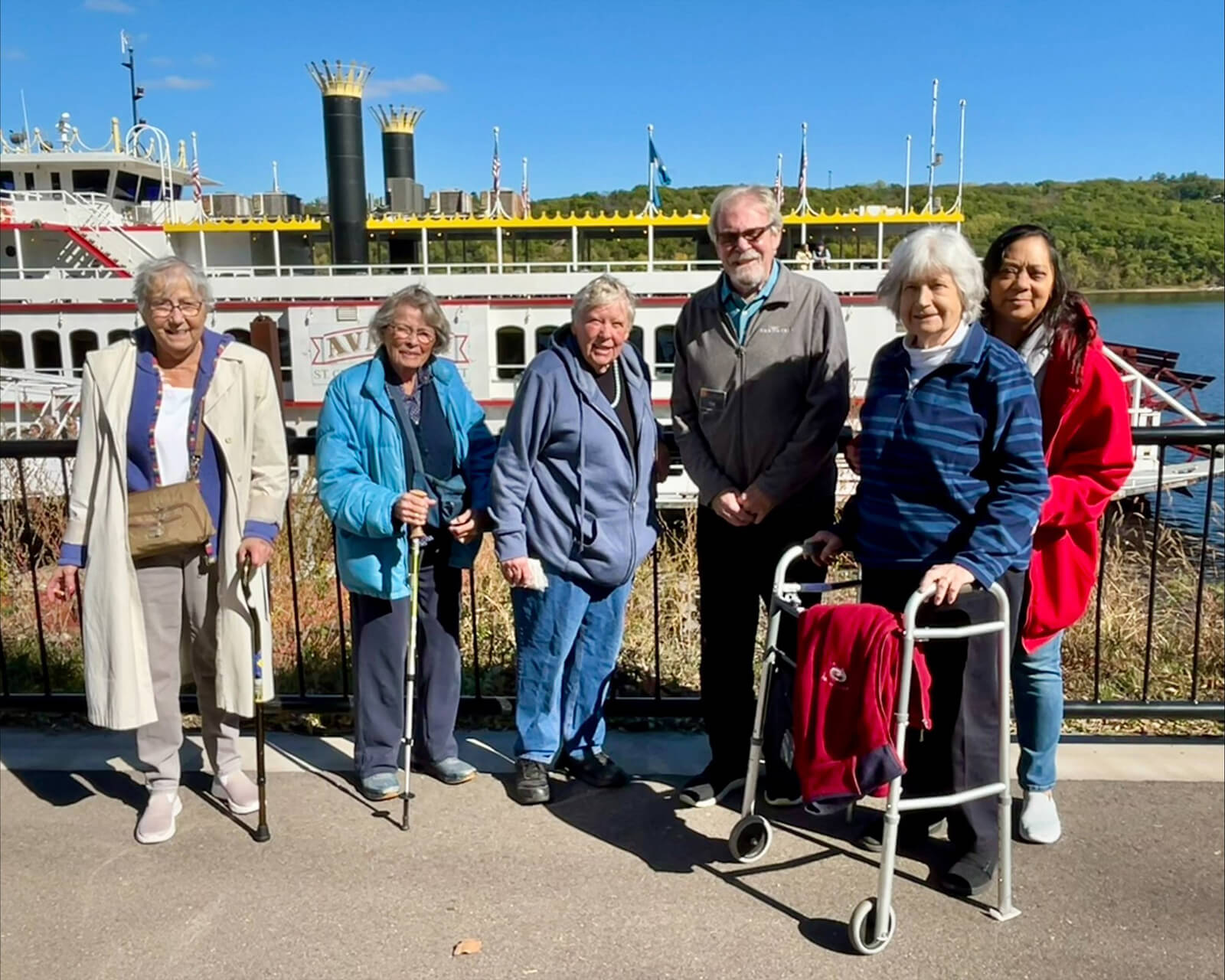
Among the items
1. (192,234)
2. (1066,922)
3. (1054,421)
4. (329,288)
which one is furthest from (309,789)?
(192,234)

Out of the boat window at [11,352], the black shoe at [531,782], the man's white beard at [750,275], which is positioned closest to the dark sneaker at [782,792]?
the black shoe at [531,782]

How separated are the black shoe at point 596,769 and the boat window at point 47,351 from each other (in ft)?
58.5

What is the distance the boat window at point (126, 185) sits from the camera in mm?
20828

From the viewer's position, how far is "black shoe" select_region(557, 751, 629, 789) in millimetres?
3486

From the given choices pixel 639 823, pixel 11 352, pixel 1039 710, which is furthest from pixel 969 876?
pixel 11 352

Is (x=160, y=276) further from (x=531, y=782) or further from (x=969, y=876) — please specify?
(x=969, y=876)

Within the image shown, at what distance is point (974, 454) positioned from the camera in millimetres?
2584

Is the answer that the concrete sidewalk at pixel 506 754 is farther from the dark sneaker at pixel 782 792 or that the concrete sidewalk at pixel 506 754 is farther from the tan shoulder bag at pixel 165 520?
the tan shoulder bag at pixel 165 520

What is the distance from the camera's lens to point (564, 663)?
346 cm

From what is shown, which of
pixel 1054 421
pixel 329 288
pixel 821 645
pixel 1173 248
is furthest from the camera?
pixel 1173 248

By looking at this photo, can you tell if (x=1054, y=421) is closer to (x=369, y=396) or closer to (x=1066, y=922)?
(x=1066, y=922)

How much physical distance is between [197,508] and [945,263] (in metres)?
2.32

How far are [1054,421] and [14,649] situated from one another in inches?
201

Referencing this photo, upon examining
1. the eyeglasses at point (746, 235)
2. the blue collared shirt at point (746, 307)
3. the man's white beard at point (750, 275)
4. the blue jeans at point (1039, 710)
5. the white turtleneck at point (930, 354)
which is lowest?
the blue jeans at point (1039, 710)
